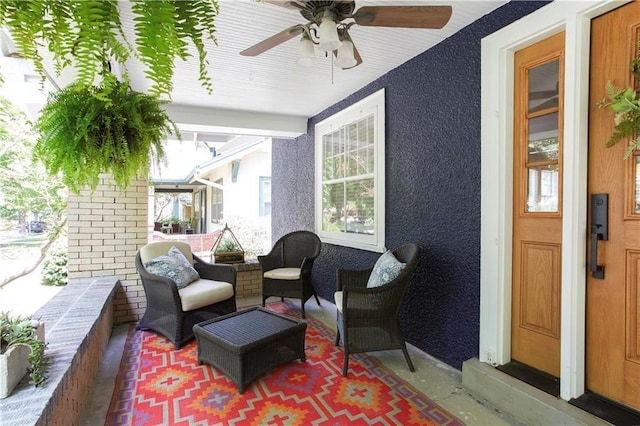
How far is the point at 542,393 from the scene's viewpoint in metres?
1.92

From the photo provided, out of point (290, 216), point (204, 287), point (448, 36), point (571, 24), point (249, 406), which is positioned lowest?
point (249, 406)

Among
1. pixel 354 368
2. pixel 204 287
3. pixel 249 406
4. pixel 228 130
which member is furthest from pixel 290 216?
pixel 249 406

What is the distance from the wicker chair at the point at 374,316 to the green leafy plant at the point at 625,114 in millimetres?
1436

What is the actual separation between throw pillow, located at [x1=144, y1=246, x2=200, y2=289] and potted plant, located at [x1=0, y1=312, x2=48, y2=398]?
1559 mm

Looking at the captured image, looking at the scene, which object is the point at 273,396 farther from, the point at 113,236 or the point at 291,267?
the point at 113,236

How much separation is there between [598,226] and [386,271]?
141 cm

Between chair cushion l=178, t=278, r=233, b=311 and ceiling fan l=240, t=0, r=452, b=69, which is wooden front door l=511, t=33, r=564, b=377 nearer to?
ceiling fan l=240, t=0, r=452, b=69

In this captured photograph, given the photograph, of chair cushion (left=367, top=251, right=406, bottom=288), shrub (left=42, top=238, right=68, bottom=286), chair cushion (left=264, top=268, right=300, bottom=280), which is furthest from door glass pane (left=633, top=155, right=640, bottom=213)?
shrub (left=42, top=238, right=68, bottom=286)

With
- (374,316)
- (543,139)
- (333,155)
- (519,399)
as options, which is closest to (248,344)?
(374,316)

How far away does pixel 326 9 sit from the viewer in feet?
5.65

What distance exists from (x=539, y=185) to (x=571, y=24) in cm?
96

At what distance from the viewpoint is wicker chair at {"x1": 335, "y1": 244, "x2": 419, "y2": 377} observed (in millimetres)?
2516

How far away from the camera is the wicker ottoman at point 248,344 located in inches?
89.7

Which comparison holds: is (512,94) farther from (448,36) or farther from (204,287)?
(204,287)
